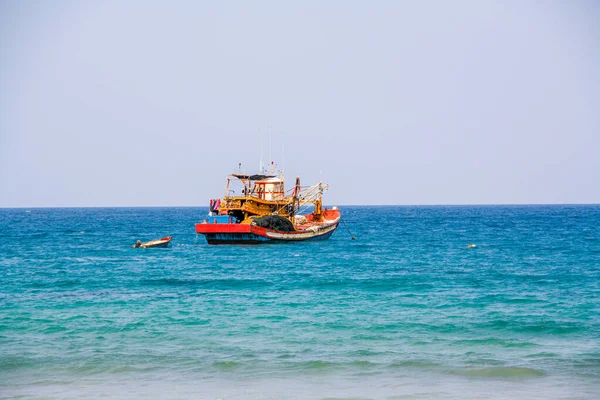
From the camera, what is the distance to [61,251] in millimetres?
62031

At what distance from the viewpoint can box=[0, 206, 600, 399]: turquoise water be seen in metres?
17.2

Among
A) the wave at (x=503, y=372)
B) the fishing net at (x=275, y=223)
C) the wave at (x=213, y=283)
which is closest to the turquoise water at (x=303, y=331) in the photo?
the wave at (x=503, y=372)

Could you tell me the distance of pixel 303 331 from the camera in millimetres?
23516

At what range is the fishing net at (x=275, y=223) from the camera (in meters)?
60.2

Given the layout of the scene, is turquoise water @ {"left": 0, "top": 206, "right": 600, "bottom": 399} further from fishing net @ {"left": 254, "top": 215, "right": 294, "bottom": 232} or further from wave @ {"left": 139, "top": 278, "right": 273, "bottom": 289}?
fishing net @ {"left": 254, "top": 215, "right": 294, "bottom": 232}

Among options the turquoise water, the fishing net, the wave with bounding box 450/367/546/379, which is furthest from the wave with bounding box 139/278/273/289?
the fishing net

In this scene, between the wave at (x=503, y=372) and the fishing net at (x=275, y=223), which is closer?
the wave at (x=503, y=372)

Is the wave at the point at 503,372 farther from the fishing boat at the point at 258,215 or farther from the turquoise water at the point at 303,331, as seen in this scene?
the fishing boat at the point at 258,215

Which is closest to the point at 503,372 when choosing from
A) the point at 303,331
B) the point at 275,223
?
the point at 303,331

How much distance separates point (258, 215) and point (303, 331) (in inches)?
1513

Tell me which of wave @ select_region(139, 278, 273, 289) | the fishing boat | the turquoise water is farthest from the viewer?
the fishing boat

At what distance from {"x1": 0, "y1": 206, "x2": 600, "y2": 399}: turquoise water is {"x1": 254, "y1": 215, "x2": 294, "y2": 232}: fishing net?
14157mm

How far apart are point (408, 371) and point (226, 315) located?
9942mm

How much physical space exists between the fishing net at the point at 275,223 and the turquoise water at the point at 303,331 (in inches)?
557
